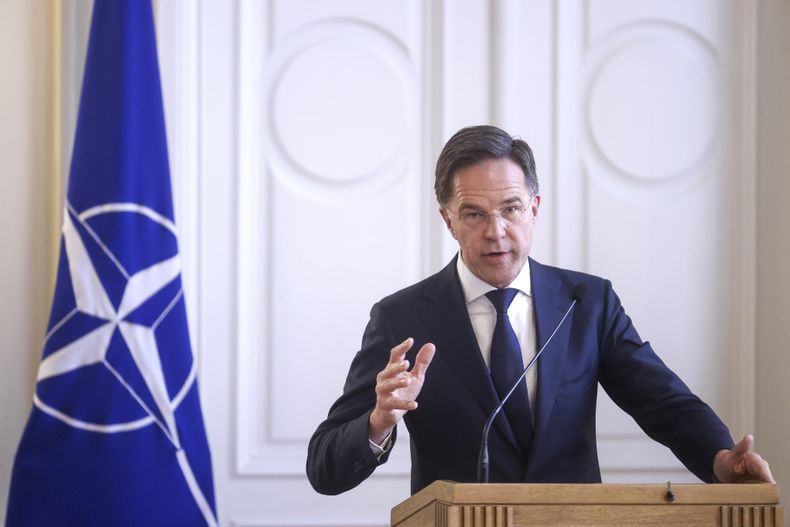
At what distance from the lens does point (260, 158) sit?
3.74 metres

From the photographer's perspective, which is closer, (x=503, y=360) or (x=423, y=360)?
(x=423, y=360)

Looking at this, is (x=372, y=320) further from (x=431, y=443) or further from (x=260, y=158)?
(x=260, y=158)

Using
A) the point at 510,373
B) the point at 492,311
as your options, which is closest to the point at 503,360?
the point at 510,373

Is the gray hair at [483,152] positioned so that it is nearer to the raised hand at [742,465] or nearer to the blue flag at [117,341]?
the raised hand at [742,465]

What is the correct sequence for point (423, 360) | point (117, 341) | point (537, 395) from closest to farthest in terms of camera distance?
point (423, 360) < point (537, 395) < point (117, 341)

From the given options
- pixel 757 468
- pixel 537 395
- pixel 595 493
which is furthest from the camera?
pixel 537 395

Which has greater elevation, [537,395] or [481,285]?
[481,285]

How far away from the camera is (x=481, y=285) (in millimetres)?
2625

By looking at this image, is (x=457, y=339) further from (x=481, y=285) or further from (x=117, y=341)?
(x=117, y=341)

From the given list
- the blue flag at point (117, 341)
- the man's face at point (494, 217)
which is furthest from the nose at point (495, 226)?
the blue flag at point (117, 341)

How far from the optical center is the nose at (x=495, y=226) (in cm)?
252

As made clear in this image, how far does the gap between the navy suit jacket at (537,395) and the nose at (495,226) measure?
0.17m

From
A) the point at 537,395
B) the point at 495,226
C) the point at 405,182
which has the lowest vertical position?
the point at 537,395

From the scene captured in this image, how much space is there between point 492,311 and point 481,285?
0.07 metres
